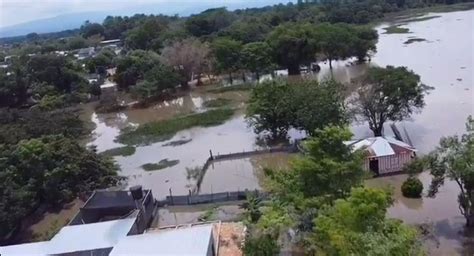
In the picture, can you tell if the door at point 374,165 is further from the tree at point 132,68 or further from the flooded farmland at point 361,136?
the tree at point 132,68

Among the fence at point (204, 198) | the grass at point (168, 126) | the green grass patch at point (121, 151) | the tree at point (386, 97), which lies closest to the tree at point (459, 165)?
the fence at point (204, 198)

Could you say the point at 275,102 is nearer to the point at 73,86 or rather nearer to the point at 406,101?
the point at 406,101

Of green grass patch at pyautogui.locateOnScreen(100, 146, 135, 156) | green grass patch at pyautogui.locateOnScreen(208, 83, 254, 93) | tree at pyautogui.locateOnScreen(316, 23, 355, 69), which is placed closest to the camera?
green grass patch at pyautogui.locateOnScreen(100, 146, 135, 156)

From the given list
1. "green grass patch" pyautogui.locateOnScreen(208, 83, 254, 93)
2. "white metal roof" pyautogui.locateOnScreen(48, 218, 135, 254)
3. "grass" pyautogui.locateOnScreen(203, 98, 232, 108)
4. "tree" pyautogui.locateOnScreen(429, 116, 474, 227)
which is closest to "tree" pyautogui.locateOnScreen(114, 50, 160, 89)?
"green grass patch" pyautogui.locateOnScreen(208, 83, 254, 93)

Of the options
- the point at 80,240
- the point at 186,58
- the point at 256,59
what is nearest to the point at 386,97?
the point at 80,240

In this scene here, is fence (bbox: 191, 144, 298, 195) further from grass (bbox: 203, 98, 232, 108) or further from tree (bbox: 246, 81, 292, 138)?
grass (bbox: 203, 98, 232, 108)

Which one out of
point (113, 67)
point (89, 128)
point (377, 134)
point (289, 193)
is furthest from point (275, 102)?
point (113, 67)

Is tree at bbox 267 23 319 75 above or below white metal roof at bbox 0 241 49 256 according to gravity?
above

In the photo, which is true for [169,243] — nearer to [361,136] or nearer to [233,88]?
[361,136]
